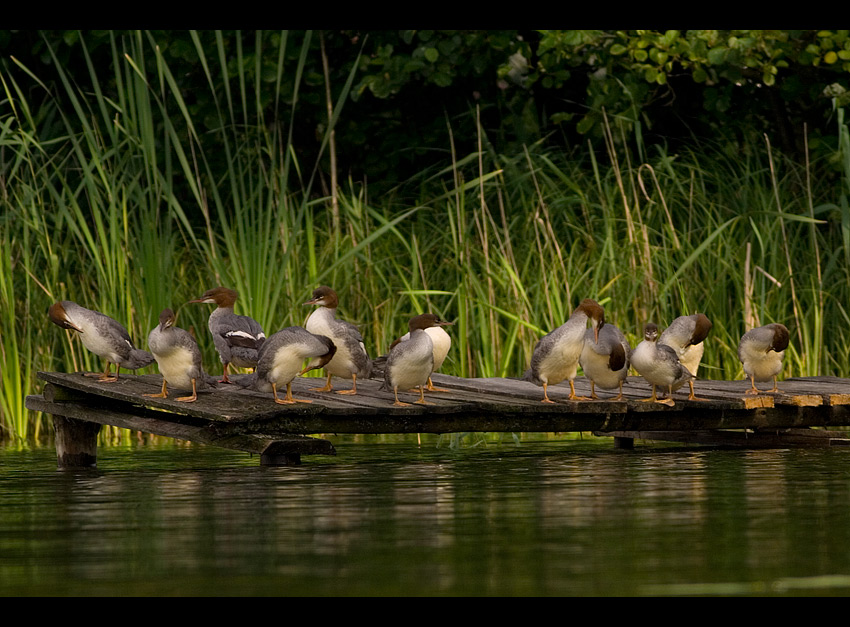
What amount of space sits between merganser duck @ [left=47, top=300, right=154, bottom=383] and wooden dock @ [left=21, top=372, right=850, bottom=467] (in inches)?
6.6

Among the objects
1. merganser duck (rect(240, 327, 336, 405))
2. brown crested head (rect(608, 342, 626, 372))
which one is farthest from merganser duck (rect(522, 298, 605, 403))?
merganser duck (rect(240, 327, 336, 405))

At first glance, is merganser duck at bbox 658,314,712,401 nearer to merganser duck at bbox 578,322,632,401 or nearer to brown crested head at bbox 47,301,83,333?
merganser duck at bbox 578,322,632,401

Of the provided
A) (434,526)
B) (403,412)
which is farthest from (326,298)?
(434,526)

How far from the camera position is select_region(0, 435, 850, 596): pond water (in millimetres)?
4816

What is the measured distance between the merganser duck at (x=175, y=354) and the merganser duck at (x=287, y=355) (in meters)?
0.35

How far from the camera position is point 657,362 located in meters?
9.21

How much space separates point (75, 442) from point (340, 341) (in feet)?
5.70

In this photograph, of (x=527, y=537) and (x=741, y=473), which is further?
(x=741, y=473)

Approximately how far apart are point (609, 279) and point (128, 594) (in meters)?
7.82

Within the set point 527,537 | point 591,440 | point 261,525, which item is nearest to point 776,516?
point 527,537

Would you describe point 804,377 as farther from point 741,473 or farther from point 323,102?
point 323,102

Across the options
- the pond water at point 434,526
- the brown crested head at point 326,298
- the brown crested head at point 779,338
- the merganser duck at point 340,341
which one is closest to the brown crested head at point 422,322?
the merganser duck at point 340,341

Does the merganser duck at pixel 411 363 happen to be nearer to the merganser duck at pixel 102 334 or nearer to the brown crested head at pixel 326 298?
the brown crested head at pixel 326 298

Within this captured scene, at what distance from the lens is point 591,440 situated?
11.6 meters
